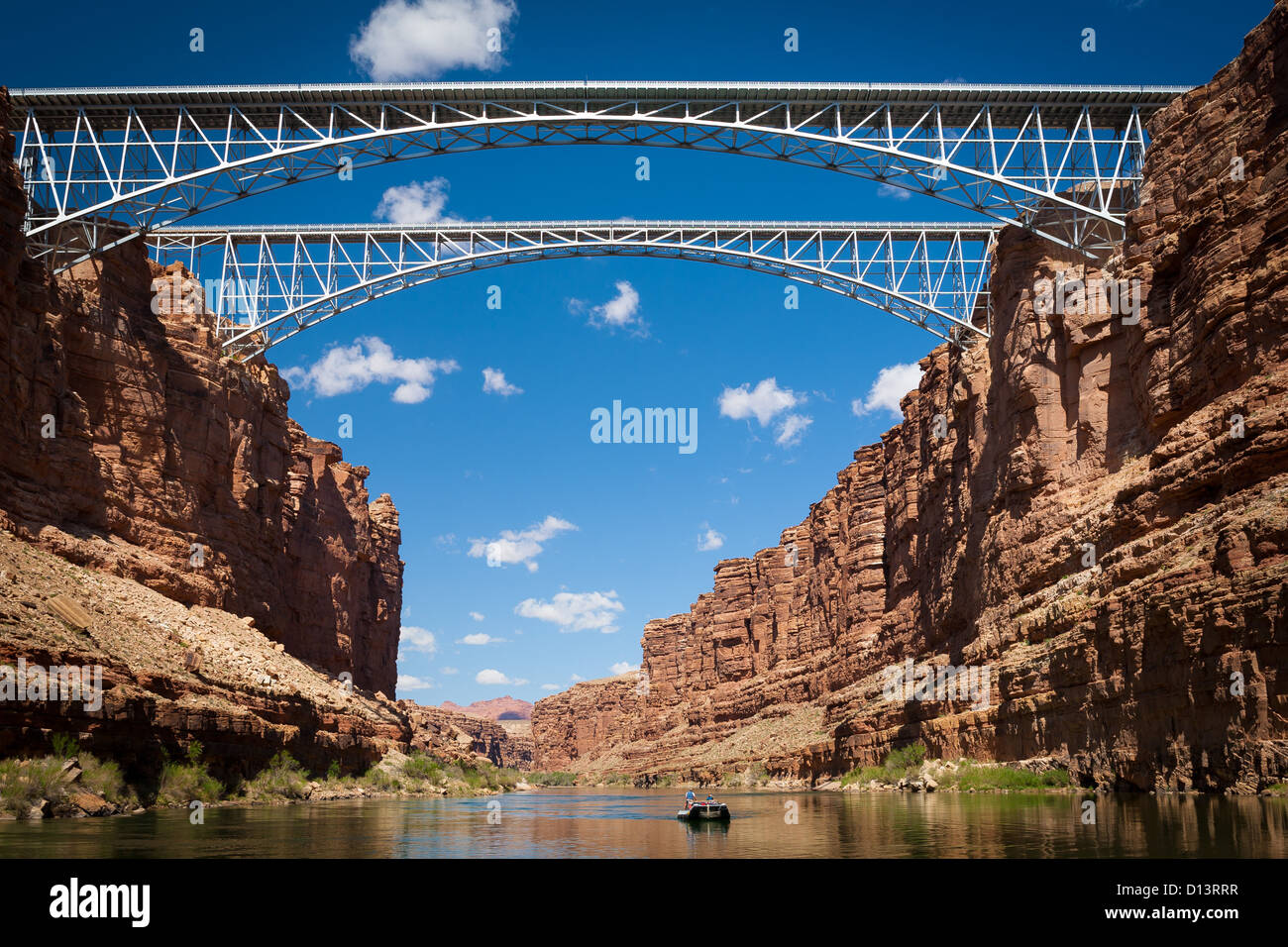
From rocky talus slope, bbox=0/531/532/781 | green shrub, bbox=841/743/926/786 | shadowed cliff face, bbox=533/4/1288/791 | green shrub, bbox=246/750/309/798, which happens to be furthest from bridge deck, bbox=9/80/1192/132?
green shrub, bbox=841/743/926/786

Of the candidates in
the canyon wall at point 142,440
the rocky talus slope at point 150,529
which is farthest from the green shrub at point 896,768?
the canyon wall at point 142,440

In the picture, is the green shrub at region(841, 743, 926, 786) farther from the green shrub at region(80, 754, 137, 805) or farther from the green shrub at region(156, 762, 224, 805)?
Result: the green shrub at region(80, 754, 137, 805)

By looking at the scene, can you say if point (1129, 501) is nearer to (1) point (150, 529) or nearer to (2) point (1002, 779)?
(2) point (1002, 779)

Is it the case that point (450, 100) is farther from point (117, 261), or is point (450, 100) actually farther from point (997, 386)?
point (997, 386)

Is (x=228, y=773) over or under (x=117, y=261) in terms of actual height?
under

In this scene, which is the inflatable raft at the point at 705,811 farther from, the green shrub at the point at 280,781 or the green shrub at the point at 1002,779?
the green shrub at the point at 280,781
